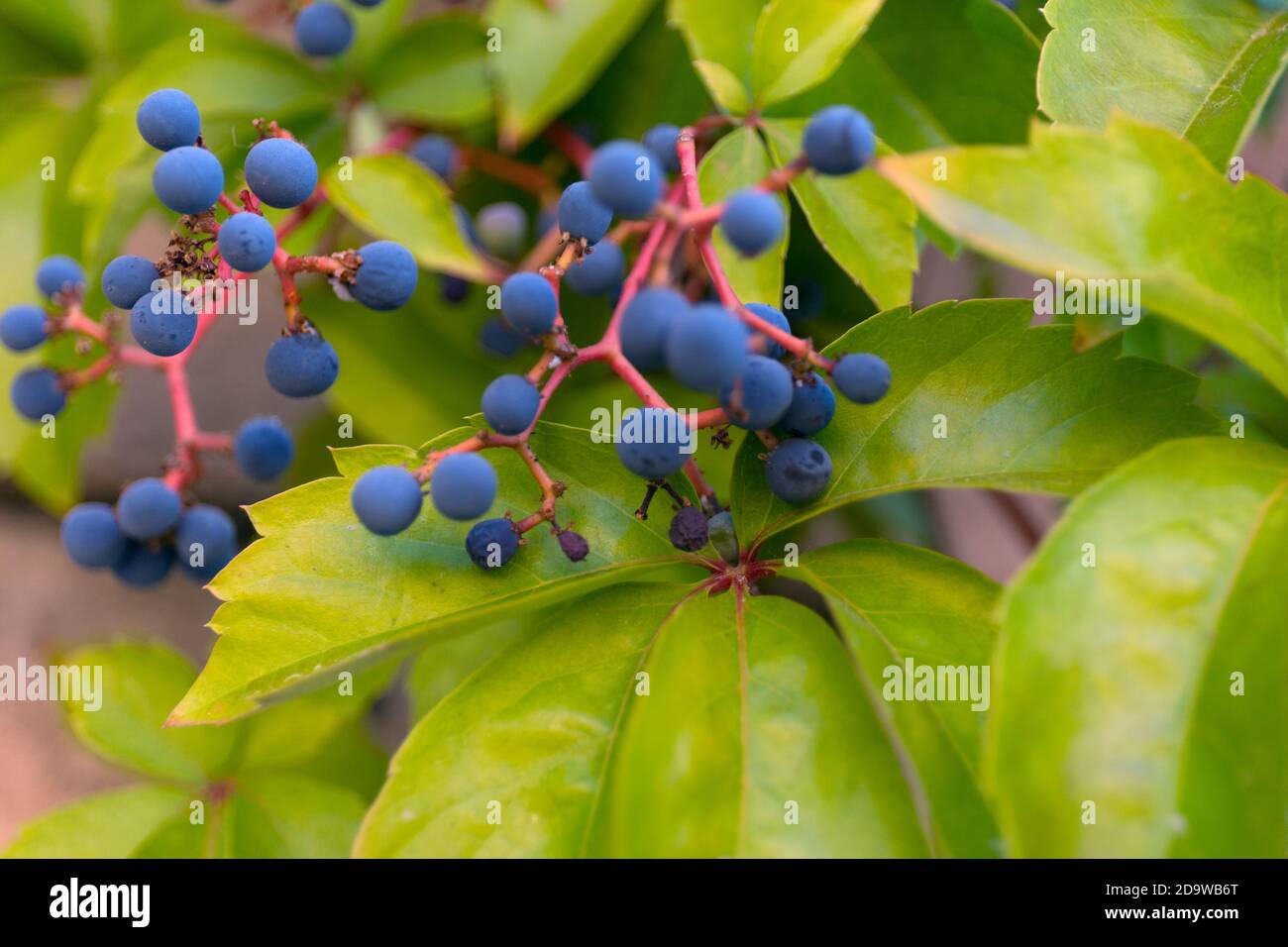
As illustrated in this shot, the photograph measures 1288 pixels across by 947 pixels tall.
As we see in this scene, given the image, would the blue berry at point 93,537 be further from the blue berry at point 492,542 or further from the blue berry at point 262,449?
the blue berry at point 492,542

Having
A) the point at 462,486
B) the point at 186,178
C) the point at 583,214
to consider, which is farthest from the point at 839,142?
the point at 186,178

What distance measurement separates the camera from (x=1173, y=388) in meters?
0.61

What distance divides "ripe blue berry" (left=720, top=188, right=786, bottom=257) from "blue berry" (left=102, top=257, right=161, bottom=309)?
39cm

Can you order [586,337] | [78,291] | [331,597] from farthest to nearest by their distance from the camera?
[586,337] → [78,291] → [331,597]

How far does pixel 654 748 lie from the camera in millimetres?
549

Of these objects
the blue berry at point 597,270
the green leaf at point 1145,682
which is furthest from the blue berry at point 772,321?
the green leaf at point 1145,682

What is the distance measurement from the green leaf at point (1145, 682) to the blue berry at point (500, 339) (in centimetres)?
65

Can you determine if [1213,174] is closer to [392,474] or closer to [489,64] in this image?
[392,474]

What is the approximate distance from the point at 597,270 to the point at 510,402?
0.58 feet

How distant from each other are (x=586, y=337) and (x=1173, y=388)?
0.67m

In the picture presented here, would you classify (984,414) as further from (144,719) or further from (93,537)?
(144,719)

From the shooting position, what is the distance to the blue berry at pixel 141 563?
0.90 meters

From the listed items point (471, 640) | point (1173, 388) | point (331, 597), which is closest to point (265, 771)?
point (471, 640)

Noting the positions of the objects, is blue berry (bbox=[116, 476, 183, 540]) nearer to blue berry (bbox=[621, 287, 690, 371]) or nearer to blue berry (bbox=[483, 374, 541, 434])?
blue berry (bbox=[483, 374, 541, 434])
